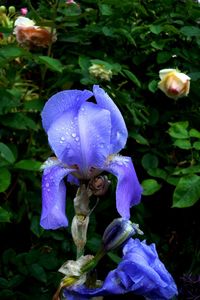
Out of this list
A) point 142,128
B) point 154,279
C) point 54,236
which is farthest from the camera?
point 142,128

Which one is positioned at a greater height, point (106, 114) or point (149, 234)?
point (106, 114)

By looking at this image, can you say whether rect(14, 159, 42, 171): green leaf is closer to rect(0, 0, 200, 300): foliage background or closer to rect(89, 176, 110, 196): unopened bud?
rect(0, 0, 200, 300): foliage background

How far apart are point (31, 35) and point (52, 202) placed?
1007 mm

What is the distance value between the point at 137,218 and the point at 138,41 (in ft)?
2.08

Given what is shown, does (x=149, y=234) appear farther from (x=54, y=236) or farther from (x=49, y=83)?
(x=49, y=83)

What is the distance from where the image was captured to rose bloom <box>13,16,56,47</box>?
1.94 m

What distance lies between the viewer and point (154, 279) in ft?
3.57

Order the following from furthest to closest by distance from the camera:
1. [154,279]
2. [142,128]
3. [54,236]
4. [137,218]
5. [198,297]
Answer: [142,128], [137,218], [54,236], [198,297], [154,279]

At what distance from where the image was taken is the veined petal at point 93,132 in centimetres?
109

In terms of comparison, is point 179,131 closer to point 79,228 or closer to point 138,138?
point 138,138

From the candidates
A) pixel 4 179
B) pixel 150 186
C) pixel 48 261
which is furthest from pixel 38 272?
pixel 150 186

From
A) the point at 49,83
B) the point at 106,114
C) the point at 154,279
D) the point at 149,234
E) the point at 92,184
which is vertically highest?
the point at 106,114

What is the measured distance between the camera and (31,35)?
1.94 meters

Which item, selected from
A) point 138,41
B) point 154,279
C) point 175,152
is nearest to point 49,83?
point 138,41
